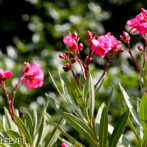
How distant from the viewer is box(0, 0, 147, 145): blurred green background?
129 inches

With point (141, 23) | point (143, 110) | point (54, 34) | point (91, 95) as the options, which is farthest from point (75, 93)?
point (54, 34)

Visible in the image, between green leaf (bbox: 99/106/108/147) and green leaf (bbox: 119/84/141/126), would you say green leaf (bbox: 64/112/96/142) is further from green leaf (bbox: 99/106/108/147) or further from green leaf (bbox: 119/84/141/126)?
green leaf (bbox: 119/84/141/126)

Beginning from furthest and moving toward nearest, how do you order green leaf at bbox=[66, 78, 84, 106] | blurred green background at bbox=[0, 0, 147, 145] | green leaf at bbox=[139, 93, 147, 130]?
blurred green background at bbox=[0, 0, 147, 145], green leaf at bbox=[66, 78, 84, 106], green leaf at bbox=[139, 93, 147, 130]

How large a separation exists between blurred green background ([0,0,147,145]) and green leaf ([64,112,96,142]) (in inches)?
86.9

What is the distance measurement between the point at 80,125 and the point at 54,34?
2661 mm

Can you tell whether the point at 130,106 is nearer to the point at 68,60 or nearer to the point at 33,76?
the point at 68,60

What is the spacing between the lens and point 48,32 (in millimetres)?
3592

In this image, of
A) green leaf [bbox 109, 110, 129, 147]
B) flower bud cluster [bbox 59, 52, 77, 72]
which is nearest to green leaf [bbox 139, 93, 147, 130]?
green leaf [bbox 109, 110, 129, 147]

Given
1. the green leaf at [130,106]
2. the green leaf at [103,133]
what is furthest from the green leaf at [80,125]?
the green leaf at [130,106]

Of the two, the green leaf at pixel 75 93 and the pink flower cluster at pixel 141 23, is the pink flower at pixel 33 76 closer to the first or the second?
the green leaf at pixel 75 93

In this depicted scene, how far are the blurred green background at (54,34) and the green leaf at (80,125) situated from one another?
2206mm

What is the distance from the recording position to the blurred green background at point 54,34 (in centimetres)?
327

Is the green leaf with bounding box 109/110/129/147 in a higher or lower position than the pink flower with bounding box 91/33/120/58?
lower

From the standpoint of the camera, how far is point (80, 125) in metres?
0.93
